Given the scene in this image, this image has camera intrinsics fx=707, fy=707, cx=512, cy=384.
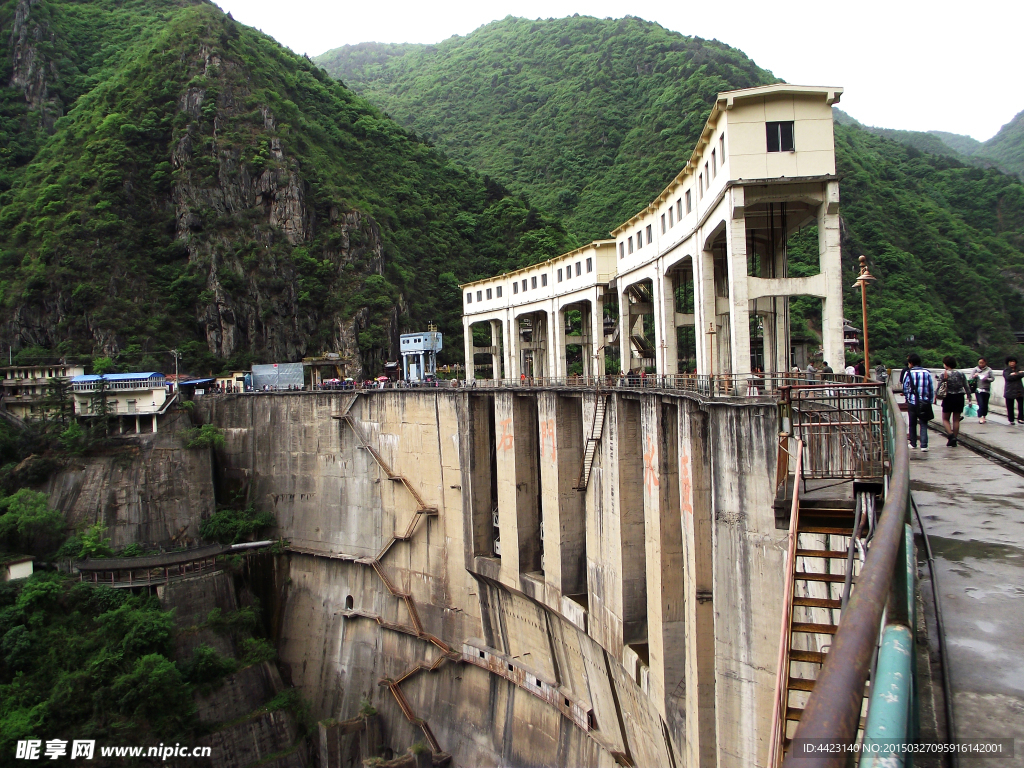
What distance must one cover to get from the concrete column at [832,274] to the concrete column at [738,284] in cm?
191

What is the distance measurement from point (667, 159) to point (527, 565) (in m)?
65.4

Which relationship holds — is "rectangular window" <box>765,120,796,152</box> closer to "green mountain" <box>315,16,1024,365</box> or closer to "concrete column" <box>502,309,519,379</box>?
"concrete column" <box>502,309,519,379</box>

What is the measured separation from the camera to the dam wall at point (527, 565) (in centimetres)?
1370

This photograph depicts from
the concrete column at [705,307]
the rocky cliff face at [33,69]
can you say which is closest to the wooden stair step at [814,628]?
the concrete column at [705,307]

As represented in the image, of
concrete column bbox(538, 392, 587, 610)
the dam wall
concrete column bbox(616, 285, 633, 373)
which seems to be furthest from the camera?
concrete column bbox(616, 285, 633, 373)

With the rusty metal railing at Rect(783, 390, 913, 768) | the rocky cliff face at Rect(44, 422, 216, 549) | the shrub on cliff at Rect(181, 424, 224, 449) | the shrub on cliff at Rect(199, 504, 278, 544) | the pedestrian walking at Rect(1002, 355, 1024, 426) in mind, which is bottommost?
the shrub on cliff at Rect(199, 504, 278, 544)

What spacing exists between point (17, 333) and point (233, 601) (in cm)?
3333

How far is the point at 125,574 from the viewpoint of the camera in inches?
1448

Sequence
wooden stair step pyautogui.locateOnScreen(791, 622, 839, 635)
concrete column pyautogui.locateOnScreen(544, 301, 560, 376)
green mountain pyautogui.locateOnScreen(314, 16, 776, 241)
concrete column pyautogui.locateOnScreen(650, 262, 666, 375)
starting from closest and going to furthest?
wooden stair step pyautogui.locateOnScreen(791, 622, 839, 635), concrete column pyautogui.locateOnScreen(650, 262, 666, 375), concrete column pyautogui.locateOnScreen(544, 301, 560, 376), green mountain pyautogui.locateOnScreen(314, 16, 776, 241)

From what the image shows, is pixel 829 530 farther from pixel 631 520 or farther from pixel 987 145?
pixel 987 145

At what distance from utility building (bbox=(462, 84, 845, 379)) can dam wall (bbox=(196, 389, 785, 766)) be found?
4225mm

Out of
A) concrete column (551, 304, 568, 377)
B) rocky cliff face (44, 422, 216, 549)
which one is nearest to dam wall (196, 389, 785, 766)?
rocky cliff face (44, 422, 216, 549)

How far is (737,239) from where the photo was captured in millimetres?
18328

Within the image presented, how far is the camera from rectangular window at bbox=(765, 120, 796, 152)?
18375 mm
